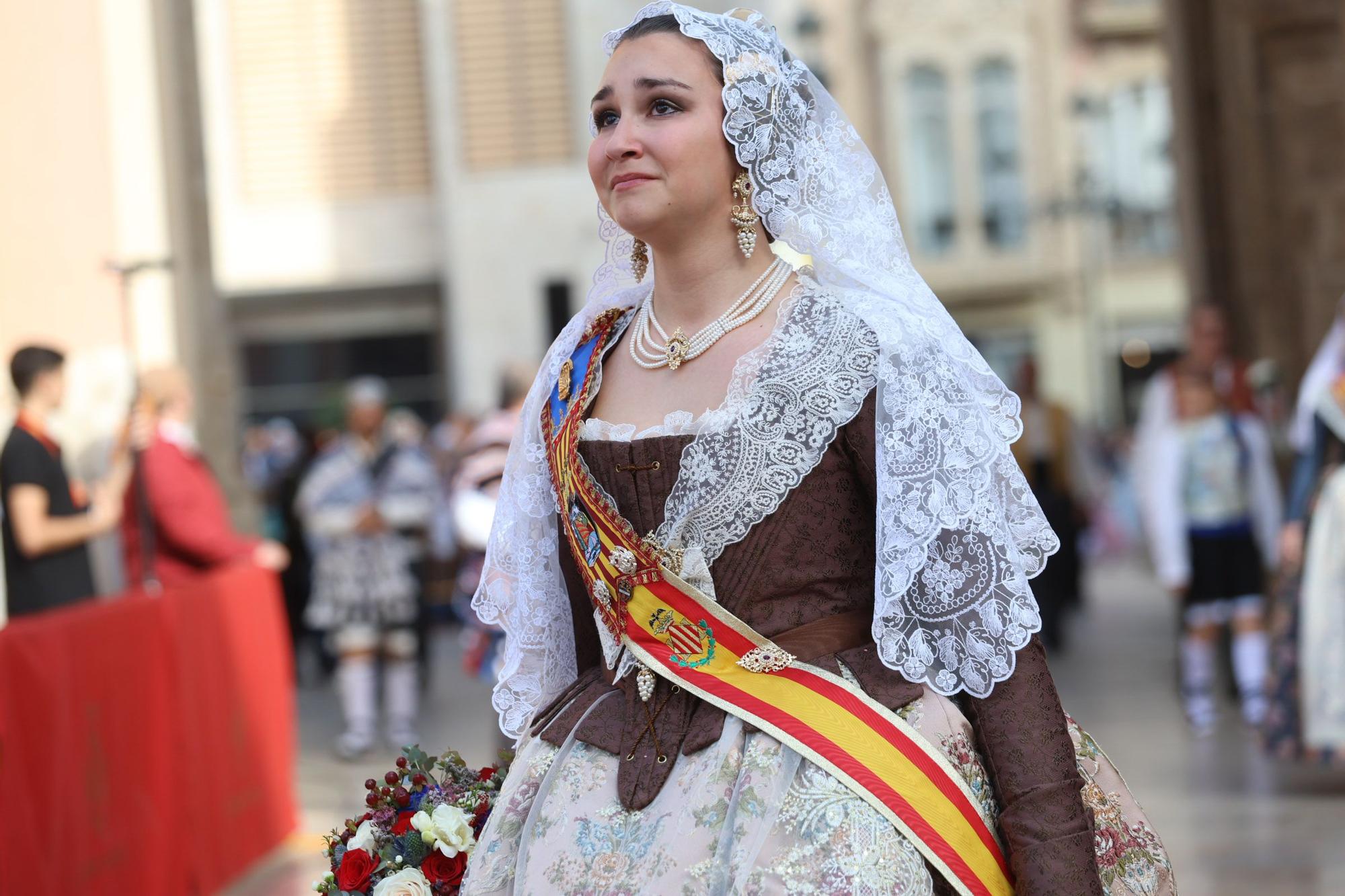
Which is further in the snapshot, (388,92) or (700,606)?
(388,92)

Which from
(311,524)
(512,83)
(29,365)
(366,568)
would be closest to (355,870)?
(29,365)

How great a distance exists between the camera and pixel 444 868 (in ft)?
7.91

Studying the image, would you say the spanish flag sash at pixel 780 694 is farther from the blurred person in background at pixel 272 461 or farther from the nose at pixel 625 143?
the blurred person in background at pixel 272 461

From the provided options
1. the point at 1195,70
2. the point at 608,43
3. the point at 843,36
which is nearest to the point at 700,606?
the point at 608,43

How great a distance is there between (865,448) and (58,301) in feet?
20.4

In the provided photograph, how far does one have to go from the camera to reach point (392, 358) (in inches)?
891

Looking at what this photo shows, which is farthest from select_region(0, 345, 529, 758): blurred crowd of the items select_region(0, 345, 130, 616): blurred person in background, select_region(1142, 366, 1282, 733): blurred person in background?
select_region(1142, 366, 1282, 733): blurred person in background

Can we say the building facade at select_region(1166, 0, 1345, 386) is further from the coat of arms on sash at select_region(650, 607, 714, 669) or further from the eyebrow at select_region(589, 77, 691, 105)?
the coat of arms on sash at select_region(650, 607, 714, 669)

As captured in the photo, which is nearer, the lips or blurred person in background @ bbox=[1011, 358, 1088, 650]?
the lips

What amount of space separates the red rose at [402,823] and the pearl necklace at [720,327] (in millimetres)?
760

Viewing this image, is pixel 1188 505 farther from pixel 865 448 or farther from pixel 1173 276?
pixel 1173 276

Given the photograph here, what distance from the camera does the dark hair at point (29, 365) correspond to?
584cm

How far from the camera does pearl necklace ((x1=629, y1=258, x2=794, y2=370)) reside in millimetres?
2279

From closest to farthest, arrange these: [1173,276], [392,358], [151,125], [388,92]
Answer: [151,125], [388,92], [392,358], [1173,276]
